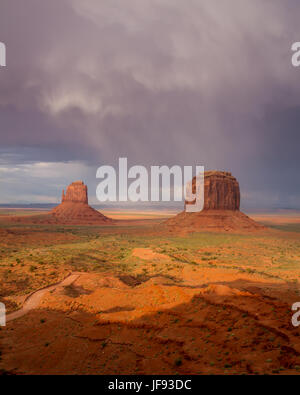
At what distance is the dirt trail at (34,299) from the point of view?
52.4ft

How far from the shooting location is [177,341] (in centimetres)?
1155

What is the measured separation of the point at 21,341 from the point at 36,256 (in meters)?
19.2

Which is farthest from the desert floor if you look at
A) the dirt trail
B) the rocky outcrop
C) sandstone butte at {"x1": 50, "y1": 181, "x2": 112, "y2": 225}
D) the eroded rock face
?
the rocky outcrop

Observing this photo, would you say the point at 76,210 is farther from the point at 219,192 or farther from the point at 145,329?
the point at 145,329

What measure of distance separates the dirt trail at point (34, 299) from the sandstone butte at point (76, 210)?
339 feet

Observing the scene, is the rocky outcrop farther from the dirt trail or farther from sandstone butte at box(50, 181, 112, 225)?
the dirt trail

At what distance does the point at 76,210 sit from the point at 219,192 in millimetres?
80749

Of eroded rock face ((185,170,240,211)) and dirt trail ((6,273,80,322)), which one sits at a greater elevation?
eroded rock face ((185,170,240,211))

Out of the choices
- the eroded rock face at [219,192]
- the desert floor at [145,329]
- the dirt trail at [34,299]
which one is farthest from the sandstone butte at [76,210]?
the desert floor at [145,329]

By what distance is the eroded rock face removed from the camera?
95.1 m

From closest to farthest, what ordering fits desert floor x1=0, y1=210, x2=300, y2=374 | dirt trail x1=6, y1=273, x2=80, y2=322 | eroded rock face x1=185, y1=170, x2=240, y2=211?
desert floor x1=0, y1=210, x2=300, y2=374
dirt trail x1=6, y1=273, x2=80, y2=322
eroded rock face x1=185, y1=170, x2=240, y2=211

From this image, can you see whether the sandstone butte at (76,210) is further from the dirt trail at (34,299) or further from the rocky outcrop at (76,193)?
the dirt trail at (34,299)

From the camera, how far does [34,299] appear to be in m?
18.3
